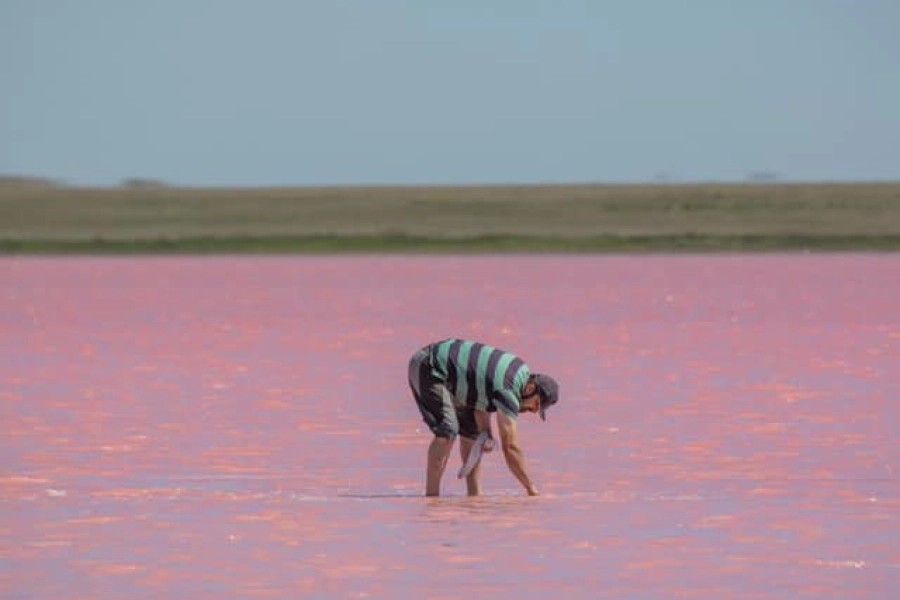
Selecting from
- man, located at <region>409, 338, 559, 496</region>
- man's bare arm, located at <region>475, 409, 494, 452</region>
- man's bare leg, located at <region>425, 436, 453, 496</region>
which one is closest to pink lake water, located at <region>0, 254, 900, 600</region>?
man's bare leg, located at <region>425, 436, 453, 496</region>

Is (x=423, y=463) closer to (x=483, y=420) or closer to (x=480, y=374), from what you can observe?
(x=483, y=420)

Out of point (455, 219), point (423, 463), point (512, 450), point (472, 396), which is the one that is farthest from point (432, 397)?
point (455, 219)

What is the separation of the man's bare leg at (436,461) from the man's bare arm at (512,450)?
1.21 feet

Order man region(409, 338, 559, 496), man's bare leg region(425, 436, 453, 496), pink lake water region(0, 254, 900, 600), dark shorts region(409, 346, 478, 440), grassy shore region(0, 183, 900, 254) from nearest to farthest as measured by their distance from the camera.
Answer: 1. pink lake water region(0, 254, 900, 600)
2. man region(409, 338, 559, 496)
3. dark shorts region(409, 346, 478, 440)
4. man's bare leg region(425, 436, 453, 496)
5. grassy shore region(0, 183, 900, 254)

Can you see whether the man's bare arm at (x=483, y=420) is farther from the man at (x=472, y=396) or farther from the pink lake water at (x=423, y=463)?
the pink lake water at (x=423, y=463)

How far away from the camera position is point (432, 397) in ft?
45.0

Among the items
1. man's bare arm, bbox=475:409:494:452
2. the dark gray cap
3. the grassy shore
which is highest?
the grassy shore

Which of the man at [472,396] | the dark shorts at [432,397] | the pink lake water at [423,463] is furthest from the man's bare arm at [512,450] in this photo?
the dark shorts at [432,397]

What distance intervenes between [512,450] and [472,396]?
370 millimetres

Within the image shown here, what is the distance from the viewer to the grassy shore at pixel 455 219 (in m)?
79.5

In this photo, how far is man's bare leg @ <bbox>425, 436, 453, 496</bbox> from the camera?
45.4 ft

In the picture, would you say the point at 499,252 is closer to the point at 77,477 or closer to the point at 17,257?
the point at 17,257

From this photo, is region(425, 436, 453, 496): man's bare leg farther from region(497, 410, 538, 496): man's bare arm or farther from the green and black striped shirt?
region(497, 410, 538, 496): man's bare arm

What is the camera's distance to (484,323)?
3281cm
